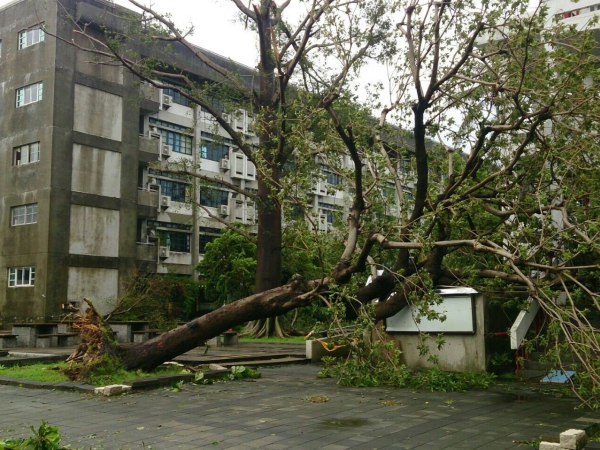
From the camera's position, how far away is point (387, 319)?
13781mm

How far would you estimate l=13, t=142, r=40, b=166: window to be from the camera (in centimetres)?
3055

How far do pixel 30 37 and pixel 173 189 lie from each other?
11.0 meters

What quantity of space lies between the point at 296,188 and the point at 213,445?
6.54 meters

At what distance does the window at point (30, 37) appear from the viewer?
102ft

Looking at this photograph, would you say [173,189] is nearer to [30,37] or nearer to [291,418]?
[30,37]

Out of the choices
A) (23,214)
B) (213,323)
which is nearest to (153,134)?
(23,214)

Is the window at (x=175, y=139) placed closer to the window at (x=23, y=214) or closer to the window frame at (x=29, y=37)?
the window frame at (x=29, y=37)

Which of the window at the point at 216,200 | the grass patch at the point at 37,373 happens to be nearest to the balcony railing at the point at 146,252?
the window at the point at 216,200

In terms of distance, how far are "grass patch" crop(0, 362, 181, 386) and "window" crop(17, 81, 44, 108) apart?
2078 cm

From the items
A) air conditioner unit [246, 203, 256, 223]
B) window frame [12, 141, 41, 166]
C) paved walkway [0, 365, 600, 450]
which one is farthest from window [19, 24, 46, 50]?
paved walkway [0, 365, 600, 450]

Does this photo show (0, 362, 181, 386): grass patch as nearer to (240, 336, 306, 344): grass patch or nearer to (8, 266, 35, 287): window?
(240, 336, 306, 344): grass patch

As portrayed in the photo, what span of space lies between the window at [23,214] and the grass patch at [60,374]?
18774 millimetres

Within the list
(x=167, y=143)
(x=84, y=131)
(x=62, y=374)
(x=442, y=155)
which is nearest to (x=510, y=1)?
(x=442, y=155)

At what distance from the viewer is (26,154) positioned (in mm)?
31109
